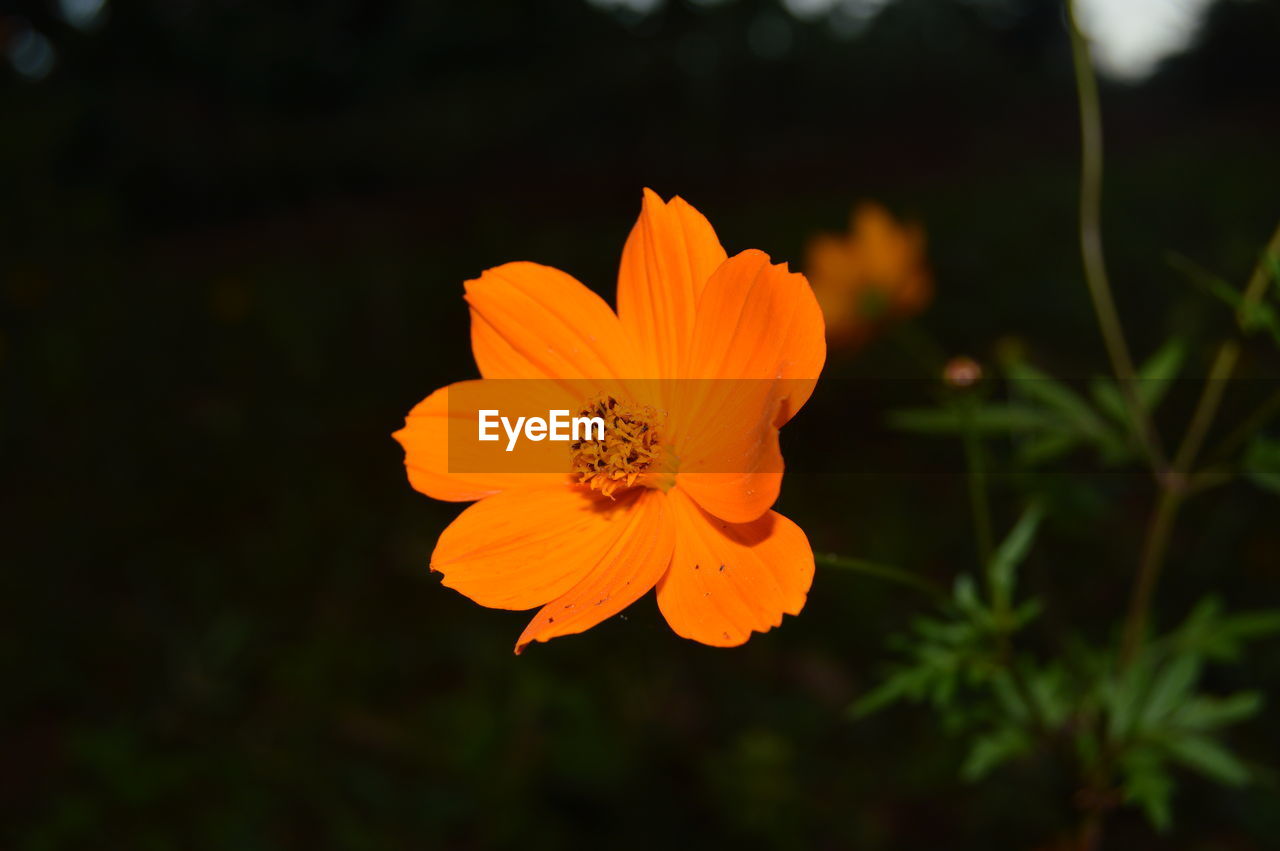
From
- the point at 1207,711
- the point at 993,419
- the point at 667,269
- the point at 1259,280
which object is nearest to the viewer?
the point at 667,269

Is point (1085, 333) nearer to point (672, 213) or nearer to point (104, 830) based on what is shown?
point (672, 213)

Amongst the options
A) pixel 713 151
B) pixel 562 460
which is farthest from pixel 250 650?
pixel 713 151

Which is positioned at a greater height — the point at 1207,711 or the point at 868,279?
the point at 868,279

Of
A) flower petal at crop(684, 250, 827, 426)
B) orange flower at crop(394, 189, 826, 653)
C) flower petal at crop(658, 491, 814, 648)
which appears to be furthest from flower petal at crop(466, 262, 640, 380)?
flower petal at crop(658, 491, 814, 648)

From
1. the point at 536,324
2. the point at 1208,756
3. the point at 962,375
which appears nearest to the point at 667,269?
the point at 536,324

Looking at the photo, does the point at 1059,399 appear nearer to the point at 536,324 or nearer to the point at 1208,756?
the point at 1208,756
